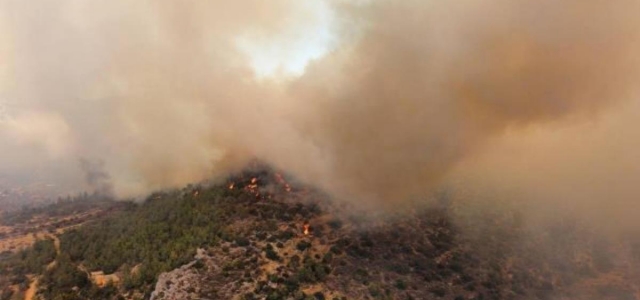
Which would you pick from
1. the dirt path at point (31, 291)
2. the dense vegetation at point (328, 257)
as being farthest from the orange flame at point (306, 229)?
the dirt path at point (31, 291)

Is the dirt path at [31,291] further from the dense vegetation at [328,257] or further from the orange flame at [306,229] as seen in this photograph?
the orange flame at [306,229]

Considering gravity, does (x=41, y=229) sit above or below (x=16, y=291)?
above

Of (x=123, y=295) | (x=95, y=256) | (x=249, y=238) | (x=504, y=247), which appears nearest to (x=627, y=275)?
(x=504, y=247)

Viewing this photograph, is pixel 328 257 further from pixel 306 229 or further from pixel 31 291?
pixel 31 291

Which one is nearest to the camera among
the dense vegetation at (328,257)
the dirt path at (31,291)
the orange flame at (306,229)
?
the dense vegetation at (328,257)

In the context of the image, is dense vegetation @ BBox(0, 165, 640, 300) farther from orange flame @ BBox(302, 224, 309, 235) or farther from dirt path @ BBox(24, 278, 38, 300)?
dirt path @ BBox(24, 278, 38, 300)

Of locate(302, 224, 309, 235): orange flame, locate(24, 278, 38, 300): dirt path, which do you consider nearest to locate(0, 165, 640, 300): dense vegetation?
locate(302, 224, 309, 235): orange flame

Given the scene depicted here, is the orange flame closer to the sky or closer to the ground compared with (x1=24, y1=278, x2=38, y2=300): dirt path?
closer to the sky

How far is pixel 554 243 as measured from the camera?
114 meters

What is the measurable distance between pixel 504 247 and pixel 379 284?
3357cm

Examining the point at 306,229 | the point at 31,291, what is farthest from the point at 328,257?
A: the point at 31,291

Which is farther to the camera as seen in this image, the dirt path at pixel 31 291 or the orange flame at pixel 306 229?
the dirt path at pixel 31 291

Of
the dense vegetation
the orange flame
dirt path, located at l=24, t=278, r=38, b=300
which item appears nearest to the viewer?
the dense vegetation

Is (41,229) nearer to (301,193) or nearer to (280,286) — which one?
(301,193)
